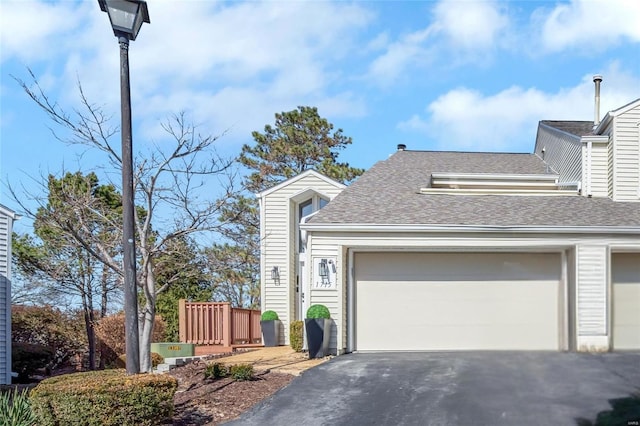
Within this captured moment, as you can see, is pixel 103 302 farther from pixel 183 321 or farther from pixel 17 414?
pixel 17 414

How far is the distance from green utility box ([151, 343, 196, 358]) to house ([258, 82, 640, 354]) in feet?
11.4

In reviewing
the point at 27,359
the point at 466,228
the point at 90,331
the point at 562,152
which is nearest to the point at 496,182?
the point at 562,152

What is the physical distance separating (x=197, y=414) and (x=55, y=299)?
400 inches

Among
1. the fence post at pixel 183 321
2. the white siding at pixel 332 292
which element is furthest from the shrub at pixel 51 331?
the white siding at pixel 332 292

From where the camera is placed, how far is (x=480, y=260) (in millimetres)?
14883

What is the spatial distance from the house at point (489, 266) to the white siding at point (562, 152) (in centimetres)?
78

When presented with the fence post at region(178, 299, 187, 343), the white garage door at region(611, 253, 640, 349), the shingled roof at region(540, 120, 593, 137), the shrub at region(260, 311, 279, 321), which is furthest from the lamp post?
the shingled roof at region(540, 120, 593, 137)

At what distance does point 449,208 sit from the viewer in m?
15.4

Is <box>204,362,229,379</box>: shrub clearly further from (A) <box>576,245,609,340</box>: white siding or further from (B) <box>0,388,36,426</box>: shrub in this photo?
(A) <box>576,245,609,340</box>: white siding

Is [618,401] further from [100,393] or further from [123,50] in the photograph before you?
[123,50]

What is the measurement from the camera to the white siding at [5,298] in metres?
15.4

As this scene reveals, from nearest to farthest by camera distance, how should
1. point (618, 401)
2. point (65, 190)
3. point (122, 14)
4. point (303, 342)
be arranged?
point (122, 14)
point (618, 401)
point (65, 190)
point (303, 342)

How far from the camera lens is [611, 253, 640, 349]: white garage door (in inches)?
578

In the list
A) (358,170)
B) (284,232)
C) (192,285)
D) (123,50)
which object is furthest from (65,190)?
(358,170)
